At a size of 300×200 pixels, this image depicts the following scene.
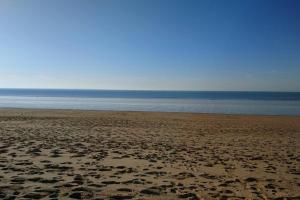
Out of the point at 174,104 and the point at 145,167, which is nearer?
the point at 145,167

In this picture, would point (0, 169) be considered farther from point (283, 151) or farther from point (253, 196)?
point (283, 151)

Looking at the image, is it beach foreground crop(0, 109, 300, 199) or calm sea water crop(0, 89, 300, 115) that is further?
calm sea water crop(0, 89, 300, 115)

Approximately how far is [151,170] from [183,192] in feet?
7.72

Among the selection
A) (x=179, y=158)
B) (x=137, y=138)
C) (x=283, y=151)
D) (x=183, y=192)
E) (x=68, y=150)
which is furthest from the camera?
(x=137, y=138)

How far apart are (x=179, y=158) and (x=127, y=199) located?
495cm

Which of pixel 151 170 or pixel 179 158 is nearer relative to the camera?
pixel 151 170

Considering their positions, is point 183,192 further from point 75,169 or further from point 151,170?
point 75,169

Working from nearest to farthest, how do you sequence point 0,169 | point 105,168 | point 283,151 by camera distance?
point 0,169 → point 105,168 → point 283,151

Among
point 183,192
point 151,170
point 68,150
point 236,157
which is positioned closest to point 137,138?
point 68,150

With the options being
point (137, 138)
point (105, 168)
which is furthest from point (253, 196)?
point (137, 138)

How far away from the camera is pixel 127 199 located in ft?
22.7

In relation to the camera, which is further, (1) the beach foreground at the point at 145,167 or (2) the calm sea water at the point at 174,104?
(2) the calm sea water at the point at 174,104

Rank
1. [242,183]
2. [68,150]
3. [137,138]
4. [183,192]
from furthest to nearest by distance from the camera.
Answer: [137,138] < [68,150] < [242,183] < [183,192]

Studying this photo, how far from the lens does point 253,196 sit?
736 cm
